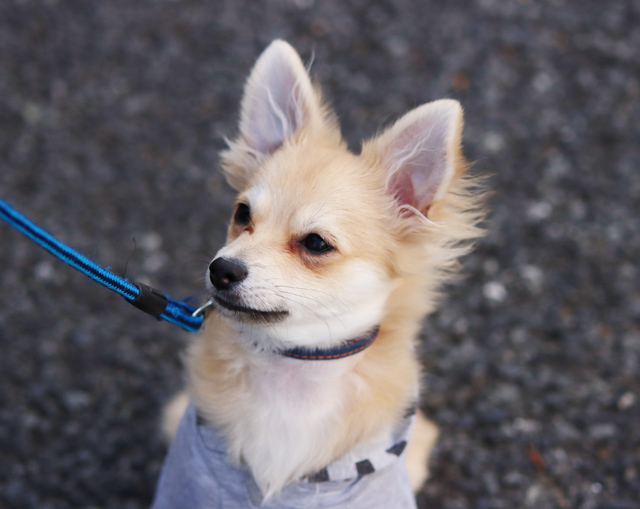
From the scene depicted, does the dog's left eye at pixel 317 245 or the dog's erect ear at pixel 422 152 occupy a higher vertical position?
the dog's erect ear at pixel 422 152

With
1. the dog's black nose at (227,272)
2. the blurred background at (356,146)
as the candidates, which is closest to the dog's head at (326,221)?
the dog's black nose at (227,272)

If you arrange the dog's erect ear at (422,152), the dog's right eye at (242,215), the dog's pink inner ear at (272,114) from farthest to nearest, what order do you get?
the dog's pink inner ear at (272,114) → the dog's right eye at (242,215) → the dog's erect ear at (422,152)

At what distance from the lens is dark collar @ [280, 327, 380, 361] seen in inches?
91.4

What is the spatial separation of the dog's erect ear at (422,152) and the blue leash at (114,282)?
40.1 inches

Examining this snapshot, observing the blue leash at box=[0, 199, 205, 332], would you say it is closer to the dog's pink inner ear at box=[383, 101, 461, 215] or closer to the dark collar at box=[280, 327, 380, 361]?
the dark collar at box=[280, 327, 380, 361]

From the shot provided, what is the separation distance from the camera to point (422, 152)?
7.44ft

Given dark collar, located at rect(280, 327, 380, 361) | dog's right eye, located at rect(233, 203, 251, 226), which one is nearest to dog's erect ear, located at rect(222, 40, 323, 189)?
dog's right eye, located at rect(233, 203, 251, 226)

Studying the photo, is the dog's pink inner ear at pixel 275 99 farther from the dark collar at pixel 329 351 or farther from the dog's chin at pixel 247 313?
the dark collar at pixel 329 351

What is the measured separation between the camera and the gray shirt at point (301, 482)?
2.26m

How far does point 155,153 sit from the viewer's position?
5254 millimetres

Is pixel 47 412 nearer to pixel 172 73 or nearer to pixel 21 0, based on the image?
pixel 172 73

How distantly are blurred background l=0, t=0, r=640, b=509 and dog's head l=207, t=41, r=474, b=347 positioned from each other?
0.33 meters

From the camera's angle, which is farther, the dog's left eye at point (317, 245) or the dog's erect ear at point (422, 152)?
the dog's left eye at point (317, 245)

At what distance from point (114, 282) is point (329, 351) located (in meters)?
0.93
